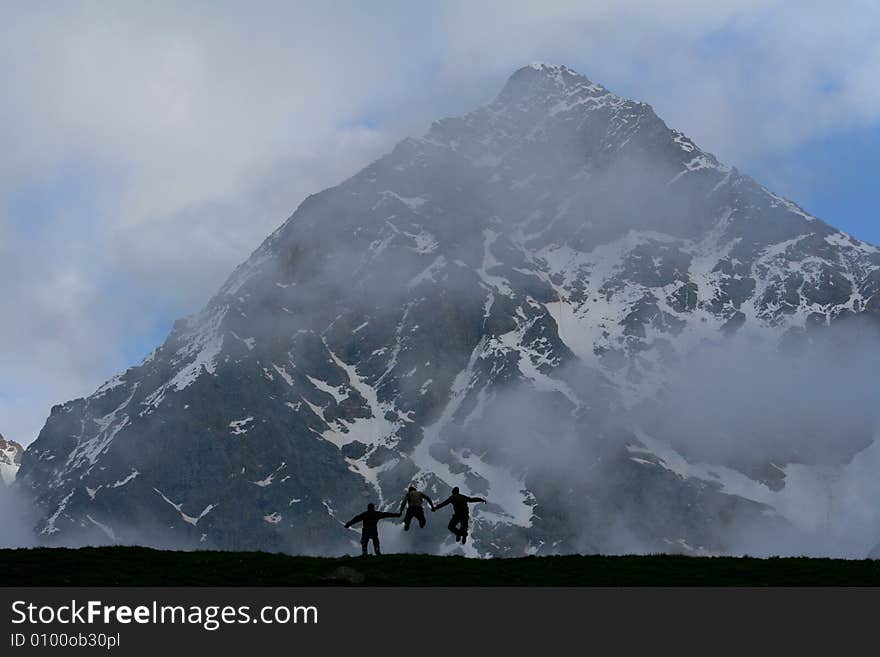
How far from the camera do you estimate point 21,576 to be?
50469mm

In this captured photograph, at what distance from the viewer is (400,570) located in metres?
53.3

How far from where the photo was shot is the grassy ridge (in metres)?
50.1

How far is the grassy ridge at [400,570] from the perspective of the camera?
1972 inches
